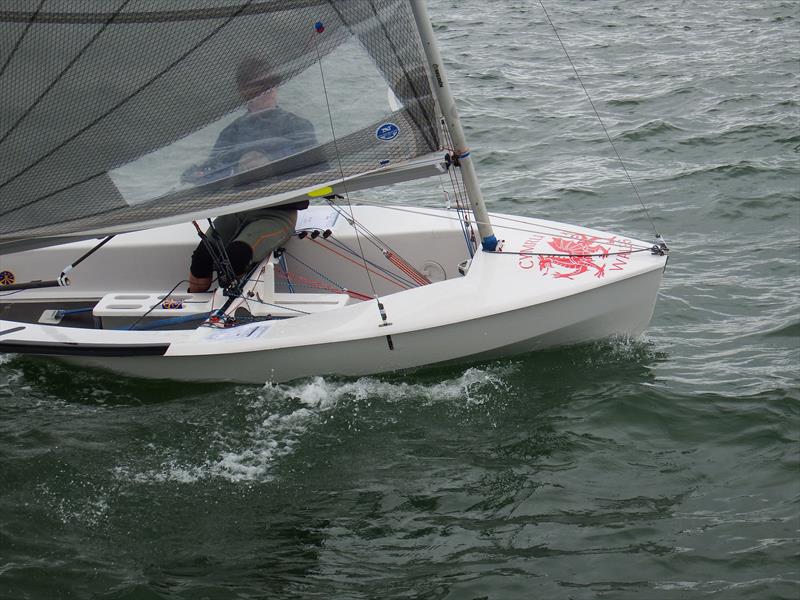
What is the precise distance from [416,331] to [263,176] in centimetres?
115

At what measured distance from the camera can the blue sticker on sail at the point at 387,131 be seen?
206 inches

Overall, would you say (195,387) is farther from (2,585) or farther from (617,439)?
(617,439)

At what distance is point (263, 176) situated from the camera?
523 centimetres

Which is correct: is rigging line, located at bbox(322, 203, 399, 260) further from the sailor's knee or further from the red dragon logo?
the red dragon logo

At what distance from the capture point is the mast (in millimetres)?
5035

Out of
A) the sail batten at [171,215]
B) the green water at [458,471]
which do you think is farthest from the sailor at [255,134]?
the green water at [458,471]

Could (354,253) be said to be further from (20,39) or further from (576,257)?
(20,39)

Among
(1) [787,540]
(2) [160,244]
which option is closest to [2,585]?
(2) [160,244]

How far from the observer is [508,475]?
4.53m

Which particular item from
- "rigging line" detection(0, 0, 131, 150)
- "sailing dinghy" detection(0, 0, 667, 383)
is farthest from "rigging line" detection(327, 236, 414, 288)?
"rigging line" detection(0, 0, 131, 150)

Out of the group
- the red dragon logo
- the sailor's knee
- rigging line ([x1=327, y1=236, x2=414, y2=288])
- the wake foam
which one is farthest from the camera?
rigging line ([x1=327, y1=236, x2=414, y2=288])

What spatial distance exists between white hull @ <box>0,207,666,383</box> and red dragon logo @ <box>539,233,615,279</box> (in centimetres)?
1

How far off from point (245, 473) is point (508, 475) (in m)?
1.21

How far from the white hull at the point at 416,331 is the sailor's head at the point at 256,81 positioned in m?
1.15
